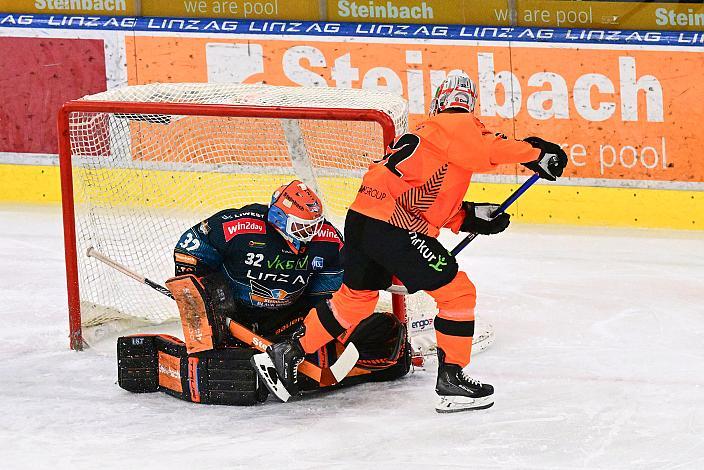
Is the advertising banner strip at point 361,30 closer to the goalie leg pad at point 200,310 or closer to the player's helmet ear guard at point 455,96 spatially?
the player's helmet ear guard at point 455,96

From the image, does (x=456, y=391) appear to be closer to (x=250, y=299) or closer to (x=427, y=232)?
(x=427, y=232)

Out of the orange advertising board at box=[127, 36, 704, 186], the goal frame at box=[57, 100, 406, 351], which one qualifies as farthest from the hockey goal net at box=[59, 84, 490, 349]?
the orange advertising board at box=[127, 36, 704, 186]

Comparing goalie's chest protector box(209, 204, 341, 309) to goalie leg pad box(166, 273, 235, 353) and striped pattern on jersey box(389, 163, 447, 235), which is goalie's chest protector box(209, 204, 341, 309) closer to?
goalie leg pad box(166, 273, 235, 353)

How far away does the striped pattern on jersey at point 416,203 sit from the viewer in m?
4.02

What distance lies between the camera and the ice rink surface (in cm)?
368

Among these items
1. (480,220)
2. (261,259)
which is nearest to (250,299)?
(261,259)

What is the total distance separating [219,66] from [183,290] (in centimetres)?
312

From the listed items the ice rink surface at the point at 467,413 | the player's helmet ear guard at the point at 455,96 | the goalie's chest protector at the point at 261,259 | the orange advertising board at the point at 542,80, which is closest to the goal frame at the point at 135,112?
the ice rink surface at the point at 467,413

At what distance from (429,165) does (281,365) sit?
2.63ft

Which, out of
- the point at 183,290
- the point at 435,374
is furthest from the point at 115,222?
the point at 435,374

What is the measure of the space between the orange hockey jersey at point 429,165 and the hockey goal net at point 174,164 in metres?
0.54

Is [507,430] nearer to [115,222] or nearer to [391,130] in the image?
[391,130]

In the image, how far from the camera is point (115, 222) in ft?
17.6

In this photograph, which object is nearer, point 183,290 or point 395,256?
point 395,256
